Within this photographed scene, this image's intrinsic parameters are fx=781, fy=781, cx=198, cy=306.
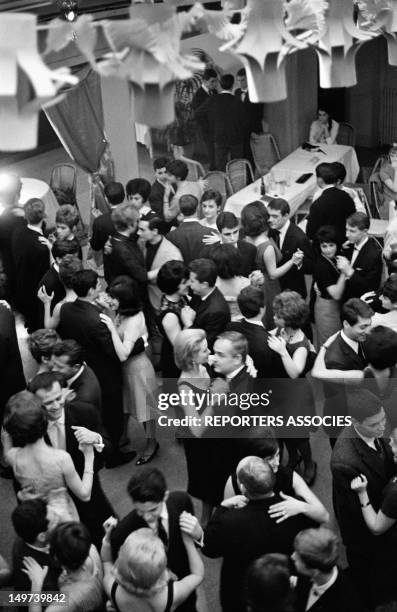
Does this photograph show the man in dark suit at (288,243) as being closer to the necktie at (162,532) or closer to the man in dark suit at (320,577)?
the necktie at (162,532)

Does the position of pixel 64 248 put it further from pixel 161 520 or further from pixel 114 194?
pixel 161 520

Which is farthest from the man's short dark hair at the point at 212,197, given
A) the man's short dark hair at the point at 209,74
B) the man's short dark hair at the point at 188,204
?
the man's short dark hair at the point at 209,74

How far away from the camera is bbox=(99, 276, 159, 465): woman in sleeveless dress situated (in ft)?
13.8

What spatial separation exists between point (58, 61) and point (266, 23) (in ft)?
16.8

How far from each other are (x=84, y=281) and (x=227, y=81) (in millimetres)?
5556

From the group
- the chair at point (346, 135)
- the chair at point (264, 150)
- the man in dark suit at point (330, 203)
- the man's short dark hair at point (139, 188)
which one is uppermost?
the man's short dark hair at point (139, 188)

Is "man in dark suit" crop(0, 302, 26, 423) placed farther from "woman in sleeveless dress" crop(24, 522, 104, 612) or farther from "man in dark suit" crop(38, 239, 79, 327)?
"woman in sleeveless dress" crop(24, 522, 104, 612)

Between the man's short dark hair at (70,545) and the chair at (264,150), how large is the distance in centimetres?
666

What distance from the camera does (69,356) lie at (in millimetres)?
3664

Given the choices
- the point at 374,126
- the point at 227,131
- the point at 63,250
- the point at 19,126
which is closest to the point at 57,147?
the point at 227,131

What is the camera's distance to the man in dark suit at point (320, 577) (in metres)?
2.65

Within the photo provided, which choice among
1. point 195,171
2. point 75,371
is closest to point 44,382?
point 75,371

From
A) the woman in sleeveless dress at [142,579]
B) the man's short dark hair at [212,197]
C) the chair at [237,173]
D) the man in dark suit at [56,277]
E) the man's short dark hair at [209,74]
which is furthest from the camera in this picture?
the man's short dark hair at [209,74]

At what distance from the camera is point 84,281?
4.16 metres
